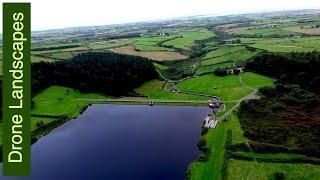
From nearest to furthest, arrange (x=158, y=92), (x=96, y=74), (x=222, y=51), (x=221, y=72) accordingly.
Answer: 1. (x=158, y=92)
2. (x=96, y=74)
3. (x=221, y=72)
4. (x=222, y=51)

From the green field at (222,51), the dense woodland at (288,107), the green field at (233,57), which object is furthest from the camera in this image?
the green field at (222,51)

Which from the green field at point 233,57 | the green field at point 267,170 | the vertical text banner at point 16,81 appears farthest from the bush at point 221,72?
the vertical text banner at point 16,81

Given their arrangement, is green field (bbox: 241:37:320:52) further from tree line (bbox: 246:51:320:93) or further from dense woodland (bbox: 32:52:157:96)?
dense woodland (bbox: 32:52:157:96)

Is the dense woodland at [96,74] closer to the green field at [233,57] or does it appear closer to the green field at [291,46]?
the green field at [233,57]

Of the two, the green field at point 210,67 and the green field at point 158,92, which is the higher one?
the green field at point 210,67

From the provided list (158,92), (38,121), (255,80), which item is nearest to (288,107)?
(255,80)

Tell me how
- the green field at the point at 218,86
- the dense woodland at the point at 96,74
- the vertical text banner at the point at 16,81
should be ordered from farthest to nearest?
the dense woodland at the point at 96,74 → the green field at the point at 218,86 → the vertical text banner at the point at 16,81

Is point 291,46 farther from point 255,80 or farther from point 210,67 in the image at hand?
point 255,80
